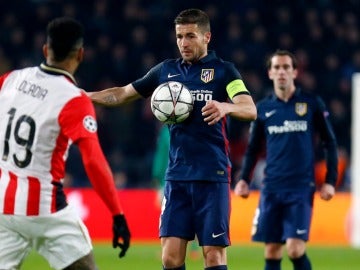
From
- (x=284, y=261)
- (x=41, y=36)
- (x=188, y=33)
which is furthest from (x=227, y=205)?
(x=41, y=36)

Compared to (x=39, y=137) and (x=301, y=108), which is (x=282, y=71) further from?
(x=39, y=137)

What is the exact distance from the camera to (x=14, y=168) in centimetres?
521

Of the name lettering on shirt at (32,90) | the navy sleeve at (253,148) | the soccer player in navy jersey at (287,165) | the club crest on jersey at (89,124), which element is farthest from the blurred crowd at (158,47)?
the club crest on jersey at (89,124)

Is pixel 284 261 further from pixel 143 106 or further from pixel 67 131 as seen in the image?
pixel 67 131

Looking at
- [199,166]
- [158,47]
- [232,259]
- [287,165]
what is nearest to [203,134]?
[199,166]

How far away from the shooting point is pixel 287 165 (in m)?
8.65

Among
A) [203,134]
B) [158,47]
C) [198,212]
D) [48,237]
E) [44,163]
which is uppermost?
[158,47]

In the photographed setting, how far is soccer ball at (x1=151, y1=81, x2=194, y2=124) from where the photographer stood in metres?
6.44

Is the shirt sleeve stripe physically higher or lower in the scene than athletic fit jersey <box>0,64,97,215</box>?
higher

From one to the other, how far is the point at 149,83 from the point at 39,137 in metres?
1.84

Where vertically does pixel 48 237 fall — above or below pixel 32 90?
below

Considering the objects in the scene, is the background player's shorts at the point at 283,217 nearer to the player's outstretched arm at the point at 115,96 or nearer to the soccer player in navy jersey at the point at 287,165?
the soccer player in navy jersey at the point at 287,165

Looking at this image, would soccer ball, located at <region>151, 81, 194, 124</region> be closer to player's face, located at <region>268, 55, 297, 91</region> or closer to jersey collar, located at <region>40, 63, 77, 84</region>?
jersey collar, located at <region>40, 63, 77, 84</region>

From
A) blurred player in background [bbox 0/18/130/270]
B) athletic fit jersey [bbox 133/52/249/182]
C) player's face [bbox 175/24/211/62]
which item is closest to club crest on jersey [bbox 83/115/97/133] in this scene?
blurred player in background [bbox 0/18/130/270]
